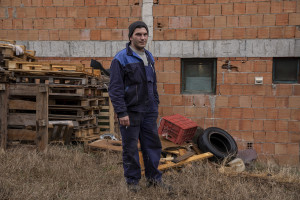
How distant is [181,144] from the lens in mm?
5660

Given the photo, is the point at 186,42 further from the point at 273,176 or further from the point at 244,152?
the point at 273,176

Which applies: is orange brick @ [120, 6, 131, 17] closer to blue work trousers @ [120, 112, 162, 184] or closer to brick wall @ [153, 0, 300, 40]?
brick wall @ [153, 0, 300, 40]

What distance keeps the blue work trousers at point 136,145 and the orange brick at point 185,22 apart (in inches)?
151

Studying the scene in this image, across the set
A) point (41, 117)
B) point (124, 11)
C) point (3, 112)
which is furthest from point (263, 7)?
point (3, 112)

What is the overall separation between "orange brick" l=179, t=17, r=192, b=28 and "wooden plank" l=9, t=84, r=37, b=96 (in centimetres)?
375

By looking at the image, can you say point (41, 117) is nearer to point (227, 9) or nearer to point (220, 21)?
point (220, 21)

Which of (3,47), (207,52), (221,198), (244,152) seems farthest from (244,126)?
(3,47)

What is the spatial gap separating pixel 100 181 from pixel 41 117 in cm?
204

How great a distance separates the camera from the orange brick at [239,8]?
6.68 meters

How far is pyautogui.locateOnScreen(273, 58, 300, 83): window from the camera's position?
6754mm

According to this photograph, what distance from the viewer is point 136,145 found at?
11.9ft

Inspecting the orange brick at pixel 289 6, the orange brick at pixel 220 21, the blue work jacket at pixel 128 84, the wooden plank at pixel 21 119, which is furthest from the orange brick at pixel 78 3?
the orange brick at pixel 289 6

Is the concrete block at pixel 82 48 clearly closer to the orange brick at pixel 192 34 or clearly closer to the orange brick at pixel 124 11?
the orange brick at pixel 124 11

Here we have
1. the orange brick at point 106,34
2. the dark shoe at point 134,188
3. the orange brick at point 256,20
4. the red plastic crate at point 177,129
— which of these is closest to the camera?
the dark shoe at point 134,188
